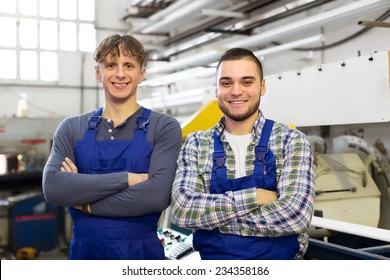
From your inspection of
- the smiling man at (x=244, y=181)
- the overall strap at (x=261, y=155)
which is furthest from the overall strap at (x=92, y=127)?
the overall strap at (x=261, y=155)

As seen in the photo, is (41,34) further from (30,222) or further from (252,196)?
(252,196)

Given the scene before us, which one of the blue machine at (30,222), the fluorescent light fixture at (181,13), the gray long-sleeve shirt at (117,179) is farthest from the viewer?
the blue machine at (30,222)

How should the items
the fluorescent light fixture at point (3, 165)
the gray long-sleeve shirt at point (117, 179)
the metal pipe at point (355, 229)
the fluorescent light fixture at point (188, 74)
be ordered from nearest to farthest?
the gray long-sleeve shirt at point (117, 179) → the metal pipe at point (355, 229) → the fluorescent light fixture at point (188, 74) → the fluorescent light fixture at point (3, 165)

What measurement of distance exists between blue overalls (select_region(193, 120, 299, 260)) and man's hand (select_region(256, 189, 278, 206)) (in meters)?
0.02

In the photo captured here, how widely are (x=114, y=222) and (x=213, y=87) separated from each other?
2.00m

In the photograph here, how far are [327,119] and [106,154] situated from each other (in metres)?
1.29

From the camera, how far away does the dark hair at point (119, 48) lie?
1.35m

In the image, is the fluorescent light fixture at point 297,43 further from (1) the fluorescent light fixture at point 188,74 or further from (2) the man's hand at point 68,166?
(2) the man's hand at point 68,166

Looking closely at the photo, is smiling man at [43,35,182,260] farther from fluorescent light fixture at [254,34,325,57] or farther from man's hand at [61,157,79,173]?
fluorescent light fixture at [254,34,325,57]

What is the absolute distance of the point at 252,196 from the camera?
1.16 metres

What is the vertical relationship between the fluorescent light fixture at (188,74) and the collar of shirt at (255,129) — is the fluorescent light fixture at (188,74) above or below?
above

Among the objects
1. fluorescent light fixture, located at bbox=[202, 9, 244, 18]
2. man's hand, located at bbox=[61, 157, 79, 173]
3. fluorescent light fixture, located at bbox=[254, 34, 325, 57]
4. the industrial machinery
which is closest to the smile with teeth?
man's hand, located at bbox=[61, 157, 79, 173]

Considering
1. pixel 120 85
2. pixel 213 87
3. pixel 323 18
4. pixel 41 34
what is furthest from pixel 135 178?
pixel 41 34

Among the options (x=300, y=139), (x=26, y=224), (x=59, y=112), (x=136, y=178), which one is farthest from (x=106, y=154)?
(x=59, y=112)
